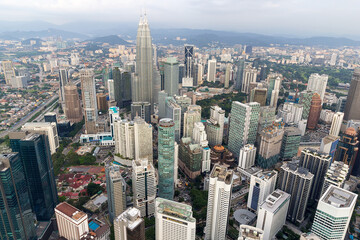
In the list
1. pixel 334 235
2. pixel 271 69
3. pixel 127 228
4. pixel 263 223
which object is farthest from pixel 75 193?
pixel 271 69

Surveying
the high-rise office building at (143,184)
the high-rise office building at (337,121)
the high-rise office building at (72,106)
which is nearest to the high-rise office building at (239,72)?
the high-rise office building at (337,121)

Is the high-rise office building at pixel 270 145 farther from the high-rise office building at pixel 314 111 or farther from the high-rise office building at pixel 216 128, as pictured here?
the high-rise office building at pixel 314 111

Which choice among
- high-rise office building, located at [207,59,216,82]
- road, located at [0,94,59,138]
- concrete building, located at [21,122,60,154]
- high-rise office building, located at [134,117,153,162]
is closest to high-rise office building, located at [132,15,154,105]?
concrete building, located at [21,122,60,154]

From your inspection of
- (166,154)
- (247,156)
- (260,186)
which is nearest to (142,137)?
(166,154)

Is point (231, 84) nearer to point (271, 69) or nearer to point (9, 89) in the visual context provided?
point (271, 69)

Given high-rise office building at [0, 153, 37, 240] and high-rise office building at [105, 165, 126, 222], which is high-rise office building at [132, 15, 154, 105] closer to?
high-rise office building at [105, 165, 126, 222]

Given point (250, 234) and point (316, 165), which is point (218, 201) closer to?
point (250, 234)
